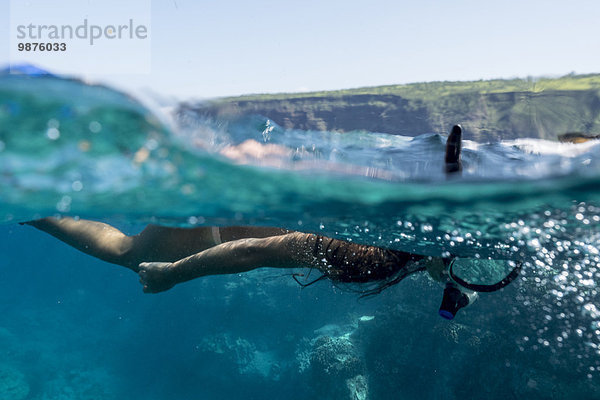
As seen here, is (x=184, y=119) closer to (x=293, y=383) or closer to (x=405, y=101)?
(x=405, y=101)

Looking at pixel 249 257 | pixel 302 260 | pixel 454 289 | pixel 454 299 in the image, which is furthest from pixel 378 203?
pixel 249 257

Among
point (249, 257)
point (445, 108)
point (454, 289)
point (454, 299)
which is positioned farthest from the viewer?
point (445, 108)

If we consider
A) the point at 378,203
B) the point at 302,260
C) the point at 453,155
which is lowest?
the point at 302,260

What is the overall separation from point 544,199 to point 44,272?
72.3 meters

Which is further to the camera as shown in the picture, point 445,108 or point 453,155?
point 445,108

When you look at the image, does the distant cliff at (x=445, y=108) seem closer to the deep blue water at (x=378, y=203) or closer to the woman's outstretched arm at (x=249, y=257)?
the deep blue water at (x=378, y=203)

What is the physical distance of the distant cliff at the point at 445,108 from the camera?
16.2 feet

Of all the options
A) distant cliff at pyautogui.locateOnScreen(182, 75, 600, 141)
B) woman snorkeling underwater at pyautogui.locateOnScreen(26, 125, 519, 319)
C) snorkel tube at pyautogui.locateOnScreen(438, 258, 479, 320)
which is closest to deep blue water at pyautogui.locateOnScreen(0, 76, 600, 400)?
distant cliff at pyautogui.locateOnScreen(182, 75, 600, 141)

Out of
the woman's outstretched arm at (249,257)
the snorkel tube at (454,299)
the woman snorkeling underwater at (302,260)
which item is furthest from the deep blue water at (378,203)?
the snorkel tube at (454,299)

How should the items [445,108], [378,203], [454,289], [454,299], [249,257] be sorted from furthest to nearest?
[378,203], [445,108], [249,257], [454,289], [454,299]

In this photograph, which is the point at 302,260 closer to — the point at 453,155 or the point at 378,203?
the point at 378,203

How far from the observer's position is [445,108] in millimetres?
5672

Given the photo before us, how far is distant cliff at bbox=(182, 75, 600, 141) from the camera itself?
493 centimetres

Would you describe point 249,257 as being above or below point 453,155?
below
